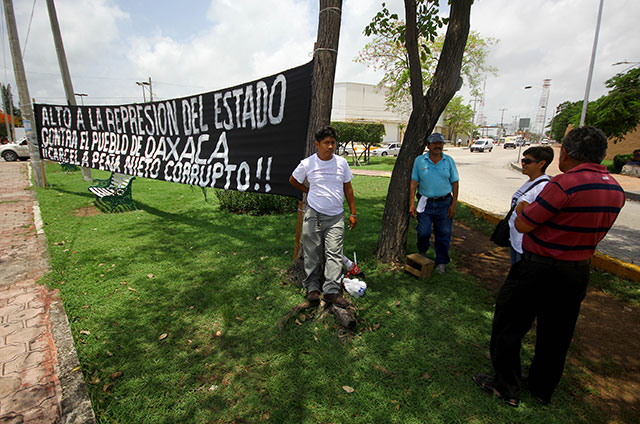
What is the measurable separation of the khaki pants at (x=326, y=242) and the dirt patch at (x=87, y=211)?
22.7 ft

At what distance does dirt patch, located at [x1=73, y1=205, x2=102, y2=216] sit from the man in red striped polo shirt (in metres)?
8.84

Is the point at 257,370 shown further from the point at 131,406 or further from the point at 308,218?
the point at 308,218

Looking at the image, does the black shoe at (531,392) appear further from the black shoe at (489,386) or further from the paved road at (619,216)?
the paved road at (619,216)

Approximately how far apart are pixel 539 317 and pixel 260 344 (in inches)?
90.8

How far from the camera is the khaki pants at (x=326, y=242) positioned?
333 centimetres

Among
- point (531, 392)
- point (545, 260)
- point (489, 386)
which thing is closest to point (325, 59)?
point (545, 260)

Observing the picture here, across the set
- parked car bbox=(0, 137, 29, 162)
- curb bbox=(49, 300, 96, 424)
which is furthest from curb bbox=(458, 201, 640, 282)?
parked car bbox=(0, 137, 29, 162)

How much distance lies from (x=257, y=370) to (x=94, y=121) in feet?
31.0

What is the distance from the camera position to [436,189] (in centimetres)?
418

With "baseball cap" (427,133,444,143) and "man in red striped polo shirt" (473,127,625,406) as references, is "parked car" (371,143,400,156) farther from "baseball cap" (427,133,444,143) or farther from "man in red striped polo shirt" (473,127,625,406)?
"man in red striped polo shirt" (473,127,625,406)

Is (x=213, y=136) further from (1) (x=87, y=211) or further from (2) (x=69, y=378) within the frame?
(1) (x=87, y=211)

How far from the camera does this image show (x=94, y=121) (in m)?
9.09

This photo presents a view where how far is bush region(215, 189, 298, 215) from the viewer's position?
25.9 feet

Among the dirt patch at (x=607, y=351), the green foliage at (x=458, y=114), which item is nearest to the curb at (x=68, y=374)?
the dirt patch at (x=607, y=351)
